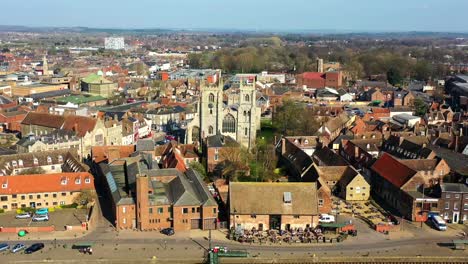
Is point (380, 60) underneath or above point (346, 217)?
above

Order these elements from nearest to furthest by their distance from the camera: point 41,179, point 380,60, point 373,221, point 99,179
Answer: point 373,221, point 41,179, point 99,179, point 380,60

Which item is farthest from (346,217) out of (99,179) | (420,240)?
(99,179)

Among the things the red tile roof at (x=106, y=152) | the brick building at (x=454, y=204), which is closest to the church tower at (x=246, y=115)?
the red tile roof at (x=106, y=152)

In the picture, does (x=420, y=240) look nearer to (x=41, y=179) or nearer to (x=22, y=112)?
(x=41, y=179)

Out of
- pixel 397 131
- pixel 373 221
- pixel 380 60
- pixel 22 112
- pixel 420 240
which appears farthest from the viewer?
pixel 380 60

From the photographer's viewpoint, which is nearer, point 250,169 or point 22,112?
point 250,169
